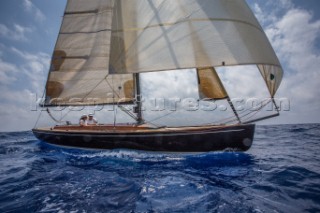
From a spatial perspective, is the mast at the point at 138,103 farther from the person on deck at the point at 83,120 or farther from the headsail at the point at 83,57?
the person on deck at the point at 83,120

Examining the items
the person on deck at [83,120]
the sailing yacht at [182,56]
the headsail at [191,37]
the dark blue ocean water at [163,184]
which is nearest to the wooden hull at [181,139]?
the sailing yacht at [182,56]

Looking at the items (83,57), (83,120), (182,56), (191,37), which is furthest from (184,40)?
(83,120)

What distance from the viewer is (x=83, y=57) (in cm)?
1327

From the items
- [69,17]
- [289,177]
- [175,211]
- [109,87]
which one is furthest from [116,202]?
[69,17]

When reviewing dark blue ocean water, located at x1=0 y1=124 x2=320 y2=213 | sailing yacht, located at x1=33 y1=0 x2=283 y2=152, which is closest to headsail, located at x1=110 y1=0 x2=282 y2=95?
sailing yacht, located at x1=33 y1=0 x2=283 y2=152

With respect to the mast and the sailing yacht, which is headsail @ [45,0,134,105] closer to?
the sailing yacht

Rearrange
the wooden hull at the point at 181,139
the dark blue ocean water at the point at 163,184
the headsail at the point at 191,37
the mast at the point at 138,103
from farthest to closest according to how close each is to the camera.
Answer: the mast at the point at 138,103 < the wooden hull at the point at 181,139 < the headsail at the point at 191,37 < the dark blue ocean water at the point at 163,184

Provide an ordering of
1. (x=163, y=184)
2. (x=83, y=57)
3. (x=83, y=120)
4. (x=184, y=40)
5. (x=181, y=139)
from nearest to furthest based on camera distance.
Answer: (x=163, y=184)
(x=184, y=40)
(x=181, y=139)
(x=83, y=120)
(x=83, y=57)

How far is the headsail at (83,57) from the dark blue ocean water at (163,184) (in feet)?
16.6

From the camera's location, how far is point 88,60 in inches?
519

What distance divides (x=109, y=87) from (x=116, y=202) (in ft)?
30.0

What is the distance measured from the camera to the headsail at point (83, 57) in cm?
1302

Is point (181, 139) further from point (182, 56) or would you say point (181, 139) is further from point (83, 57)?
point (83, 57)

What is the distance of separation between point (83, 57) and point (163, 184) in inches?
418
